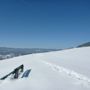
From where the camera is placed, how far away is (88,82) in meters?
6.67

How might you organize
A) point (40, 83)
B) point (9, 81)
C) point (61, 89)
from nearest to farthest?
point (61, 89)
point (40, 83)
point (9, 81)

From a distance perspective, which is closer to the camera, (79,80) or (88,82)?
(88,82)

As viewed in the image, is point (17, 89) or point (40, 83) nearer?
point (17, 89)

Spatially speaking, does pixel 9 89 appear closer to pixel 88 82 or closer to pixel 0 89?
pixel 0 89

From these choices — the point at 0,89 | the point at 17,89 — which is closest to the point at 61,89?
the point at 17,89

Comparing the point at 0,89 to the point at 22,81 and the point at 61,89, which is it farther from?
the point at 61,89

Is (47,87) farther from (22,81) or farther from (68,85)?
(22,81)

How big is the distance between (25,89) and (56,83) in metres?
1.38

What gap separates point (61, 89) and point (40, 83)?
4.07ft

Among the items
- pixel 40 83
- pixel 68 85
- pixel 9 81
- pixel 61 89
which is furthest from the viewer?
pixel 9 81

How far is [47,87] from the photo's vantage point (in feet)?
20.6

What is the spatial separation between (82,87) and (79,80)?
42.2 inches

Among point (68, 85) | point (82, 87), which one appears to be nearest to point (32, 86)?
point (68, 85)

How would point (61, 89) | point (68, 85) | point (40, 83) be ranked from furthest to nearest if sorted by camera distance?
point (40, 83) < point (68, 85) < point (61, 89)
